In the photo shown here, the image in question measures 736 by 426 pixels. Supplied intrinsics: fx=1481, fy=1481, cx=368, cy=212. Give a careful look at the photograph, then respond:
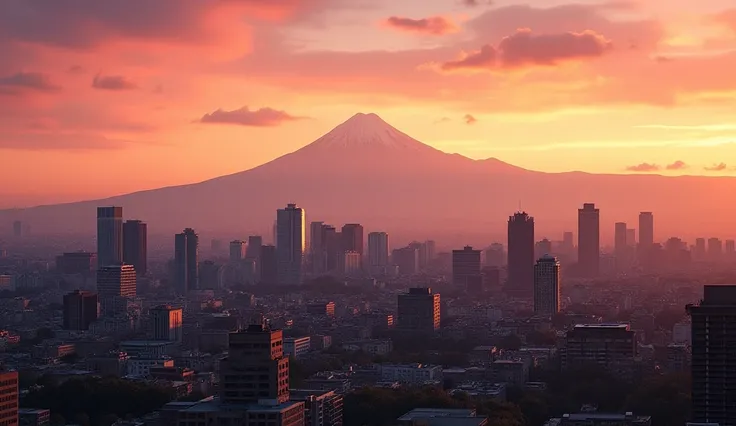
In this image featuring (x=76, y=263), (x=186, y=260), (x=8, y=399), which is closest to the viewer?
Answer: (x=8, y=399)

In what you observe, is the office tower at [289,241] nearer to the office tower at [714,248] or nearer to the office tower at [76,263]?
the office tower at [76,263]

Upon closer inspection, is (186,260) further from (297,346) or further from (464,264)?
(297,346)

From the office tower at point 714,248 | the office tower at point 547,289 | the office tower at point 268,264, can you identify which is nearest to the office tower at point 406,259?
the office tower at point 268,264

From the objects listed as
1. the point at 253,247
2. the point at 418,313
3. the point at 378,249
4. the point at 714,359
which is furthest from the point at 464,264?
the point at 714,359

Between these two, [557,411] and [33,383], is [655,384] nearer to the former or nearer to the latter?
[557,411]

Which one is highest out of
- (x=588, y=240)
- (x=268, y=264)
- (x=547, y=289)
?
(x=588, y=240)

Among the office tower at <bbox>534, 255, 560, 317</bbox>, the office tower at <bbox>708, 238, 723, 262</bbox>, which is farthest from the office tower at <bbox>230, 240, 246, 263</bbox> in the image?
the office tower at <bbox>534, 255, 560, 317</bbox>

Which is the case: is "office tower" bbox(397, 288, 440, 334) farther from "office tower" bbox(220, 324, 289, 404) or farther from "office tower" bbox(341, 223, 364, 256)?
"office tower" bbox(341, 223, 364, 256)
